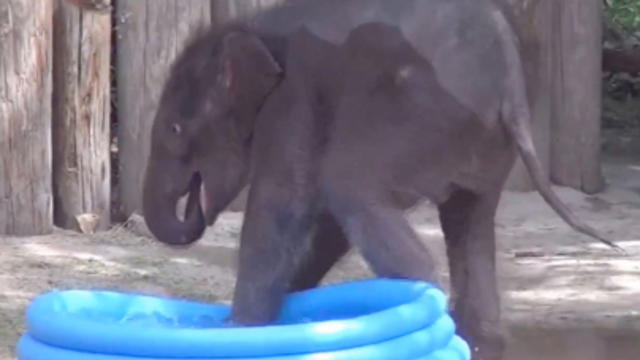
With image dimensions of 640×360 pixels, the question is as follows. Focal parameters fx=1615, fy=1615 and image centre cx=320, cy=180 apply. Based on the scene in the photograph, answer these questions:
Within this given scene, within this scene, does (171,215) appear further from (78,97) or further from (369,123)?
(78,97)

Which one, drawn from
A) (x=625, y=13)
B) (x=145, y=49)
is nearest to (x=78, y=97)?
(x=145, y=49)

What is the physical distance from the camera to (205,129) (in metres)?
4.51

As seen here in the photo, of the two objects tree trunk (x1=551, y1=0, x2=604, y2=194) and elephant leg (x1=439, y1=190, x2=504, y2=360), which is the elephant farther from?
tree trunk (x1=551, y1=0, x2=604, y2=194)

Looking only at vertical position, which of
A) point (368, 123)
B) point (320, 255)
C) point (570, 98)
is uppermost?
point (368, 123)

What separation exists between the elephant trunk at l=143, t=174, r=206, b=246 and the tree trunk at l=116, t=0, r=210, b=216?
1.90m

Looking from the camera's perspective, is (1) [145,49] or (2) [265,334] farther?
(1) [145,49]

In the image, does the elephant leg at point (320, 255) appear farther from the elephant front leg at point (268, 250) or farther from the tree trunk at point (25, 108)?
the tree trunk at point (25, 108)

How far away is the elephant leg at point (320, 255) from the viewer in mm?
4508

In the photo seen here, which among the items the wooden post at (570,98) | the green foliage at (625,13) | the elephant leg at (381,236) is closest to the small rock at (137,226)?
the wooden post at (570,98)

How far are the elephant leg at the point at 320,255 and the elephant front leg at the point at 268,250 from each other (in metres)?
0.28

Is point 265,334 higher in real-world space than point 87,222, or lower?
higher

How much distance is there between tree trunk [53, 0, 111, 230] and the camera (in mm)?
6387

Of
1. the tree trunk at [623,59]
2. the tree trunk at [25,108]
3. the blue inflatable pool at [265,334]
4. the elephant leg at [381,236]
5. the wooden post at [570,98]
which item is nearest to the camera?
the blue inflatable pool at [265,334]

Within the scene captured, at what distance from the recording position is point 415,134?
4.09 m
